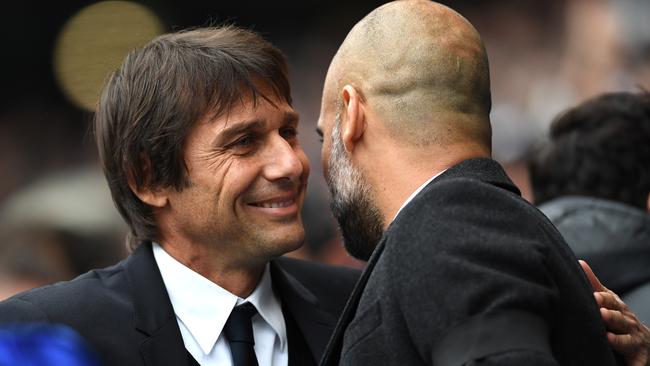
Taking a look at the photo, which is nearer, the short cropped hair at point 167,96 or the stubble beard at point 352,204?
the stubble beard at point 352,204

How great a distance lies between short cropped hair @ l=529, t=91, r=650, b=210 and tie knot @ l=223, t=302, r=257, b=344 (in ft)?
4.63

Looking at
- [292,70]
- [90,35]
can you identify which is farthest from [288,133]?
[90,35]

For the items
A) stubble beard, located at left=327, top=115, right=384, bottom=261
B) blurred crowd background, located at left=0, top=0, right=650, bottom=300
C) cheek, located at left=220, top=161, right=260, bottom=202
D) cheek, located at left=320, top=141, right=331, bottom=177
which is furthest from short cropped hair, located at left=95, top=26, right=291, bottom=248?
blurred crowd background, located at left=0, top=0, right=650, bottom=300

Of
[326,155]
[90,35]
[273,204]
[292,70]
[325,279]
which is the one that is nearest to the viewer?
[326,155]

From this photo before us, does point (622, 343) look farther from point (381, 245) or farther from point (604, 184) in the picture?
point (604, 184)

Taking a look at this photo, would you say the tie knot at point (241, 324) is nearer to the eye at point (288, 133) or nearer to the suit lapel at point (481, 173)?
the eye at point (288, 133)

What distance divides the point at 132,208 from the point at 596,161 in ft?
5.48

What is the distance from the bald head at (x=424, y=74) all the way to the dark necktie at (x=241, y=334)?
0.75 m

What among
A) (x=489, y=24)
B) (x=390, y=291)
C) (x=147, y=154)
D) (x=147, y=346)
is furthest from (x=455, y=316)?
(x=489, y=24)

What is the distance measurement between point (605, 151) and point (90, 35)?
3.89m

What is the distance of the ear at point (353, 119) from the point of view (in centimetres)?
242

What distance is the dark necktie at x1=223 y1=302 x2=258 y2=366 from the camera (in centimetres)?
270

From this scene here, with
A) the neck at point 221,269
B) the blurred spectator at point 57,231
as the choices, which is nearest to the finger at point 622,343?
the neck at point 221,269

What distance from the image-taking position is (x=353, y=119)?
2.42 metres
